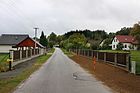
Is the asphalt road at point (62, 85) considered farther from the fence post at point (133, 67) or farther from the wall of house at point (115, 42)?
the wall of house at point (115, 42)

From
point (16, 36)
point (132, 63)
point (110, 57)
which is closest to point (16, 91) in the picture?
point (132, 63)

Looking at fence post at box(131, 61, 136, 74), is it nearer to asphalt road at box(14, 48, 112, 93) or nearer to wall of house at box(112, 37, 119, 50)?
asphalt road at box(14, 48, 112, 93)

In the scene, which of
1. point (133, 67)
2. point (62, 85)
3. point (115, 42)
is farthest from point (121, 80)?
point (115, 42)

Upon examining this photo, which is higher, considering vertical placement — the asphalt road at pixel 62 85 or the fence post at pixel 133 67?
the fence post at pixel 133 67

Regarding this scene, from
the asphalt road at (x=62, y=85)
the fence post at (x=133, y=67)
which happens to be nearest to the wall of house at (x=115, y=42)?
the fence post at (x=133, y=67)

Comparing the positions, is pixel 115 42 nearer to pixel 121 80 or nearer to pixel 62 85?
pixel 121 80

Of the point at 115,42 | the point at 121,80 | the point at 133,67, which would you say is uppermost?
the point at 115,42

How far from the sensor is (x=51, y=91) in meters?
12.9

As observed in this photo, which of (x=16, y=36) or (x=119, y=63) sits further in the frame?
(x=16, y=36)

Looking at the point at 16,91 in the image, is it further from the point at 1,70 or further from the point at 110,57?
the point at 110,57

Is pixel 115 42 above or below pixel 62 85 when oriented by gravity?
above

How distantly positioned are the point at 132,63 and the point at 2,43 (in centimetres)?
7122

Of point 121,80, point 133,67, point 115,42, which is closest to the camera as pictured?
point 121,80

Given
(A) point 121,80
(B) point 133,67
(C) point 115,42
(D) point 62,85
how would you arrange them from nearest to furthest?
1. (D) point 62,85
2. (A) point 121,80
3. (B) point 133,67
4. (C) point 115,42
